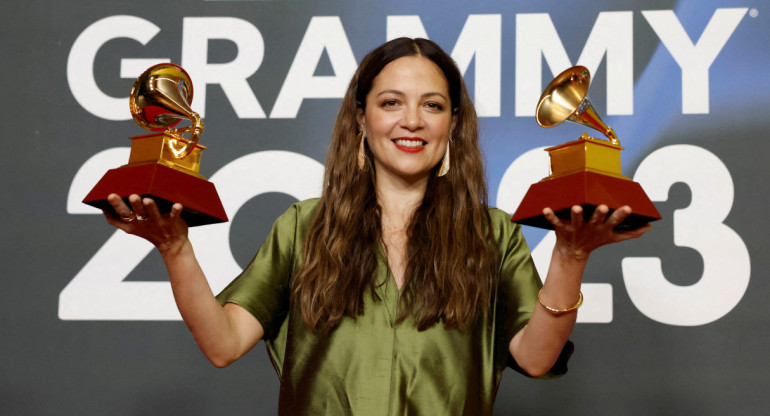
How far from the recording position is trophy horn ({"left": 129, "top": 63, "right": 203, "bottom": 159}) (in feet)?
5.80

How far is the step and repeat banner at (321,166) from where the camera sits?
2.77 meters

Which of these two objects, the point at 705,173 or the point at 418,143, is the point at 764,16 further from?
the point at 418,143

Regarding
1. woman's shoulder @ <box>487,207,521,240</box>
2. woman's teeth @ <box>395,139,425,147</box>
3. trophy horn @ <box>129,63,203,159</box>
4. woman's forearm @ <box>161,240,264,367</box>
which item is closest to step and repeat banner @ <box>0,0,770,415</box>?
woman's shoulder @ <box>487,207,521,240</box>

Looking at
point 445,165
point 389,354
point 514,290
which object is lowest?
point 389,354

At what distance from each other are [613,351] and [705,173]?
641 millimetres

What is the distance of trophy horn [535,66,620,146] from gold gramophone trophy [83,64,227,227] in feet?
2.24

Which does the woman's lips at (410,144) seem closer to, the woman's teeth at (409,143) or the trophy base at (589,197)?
the woman's teeth at (409,143)

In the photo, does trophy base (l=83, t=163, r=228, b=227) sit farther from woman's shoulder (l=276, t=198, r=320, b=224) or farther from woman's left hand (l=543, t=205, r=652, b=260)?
woman's left hand (l=543, t=205, r=652, b=260)

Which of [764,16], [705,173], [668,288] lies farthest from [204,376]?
[764,16]

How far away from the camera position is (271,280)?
197cm

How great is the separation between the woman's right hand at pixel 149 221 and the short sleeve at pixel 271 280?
0.29 meters

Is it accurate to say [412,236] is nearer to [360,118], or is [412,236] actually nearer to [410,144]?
[410,144]

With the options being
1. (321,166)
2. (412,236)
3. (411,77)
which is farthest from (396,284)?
(321,166)

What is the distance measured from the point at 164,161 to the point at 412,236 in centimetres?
61
